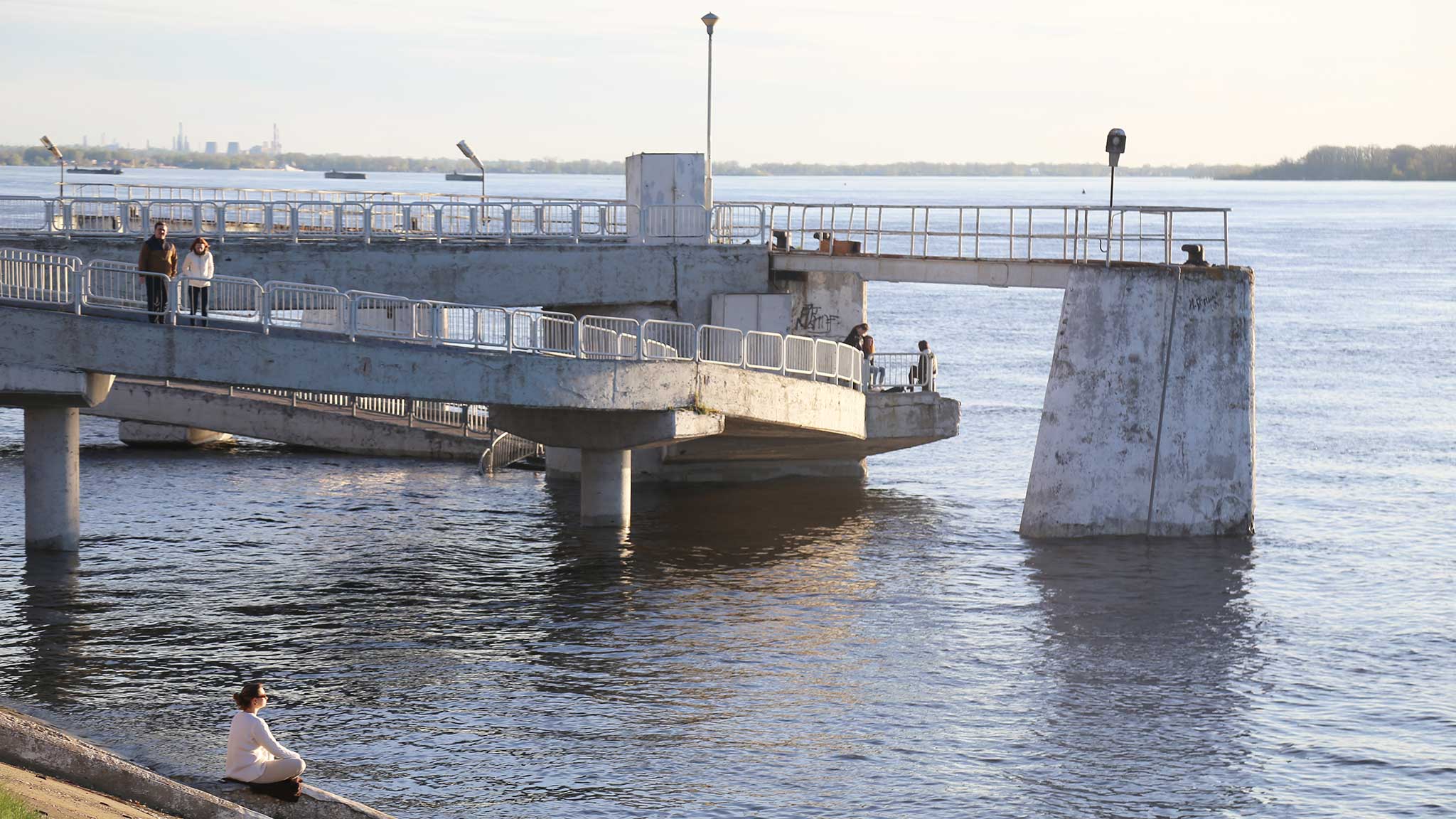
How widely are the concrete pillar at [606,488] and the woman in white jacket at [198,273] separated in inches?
344

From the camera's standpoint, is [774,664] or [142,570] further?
[142,570]

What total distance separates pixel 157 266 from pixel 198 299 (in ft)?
2.75

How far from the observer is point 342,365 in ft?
97.0

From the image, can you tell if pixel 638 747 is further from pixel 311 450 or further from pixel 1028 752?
pixel 311 450

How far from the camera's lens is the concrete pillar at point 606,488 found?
118ft

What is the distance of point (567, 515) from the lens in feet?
127

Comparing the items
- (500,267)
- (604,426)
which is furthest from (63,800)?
(500,267)

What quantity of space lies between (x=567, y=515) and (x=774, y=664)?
13.1m

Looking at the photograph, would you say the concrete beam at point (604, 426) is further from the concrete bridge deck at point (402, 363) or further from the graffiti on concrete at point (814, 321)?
the graffiti on concrete at point (814, 321)

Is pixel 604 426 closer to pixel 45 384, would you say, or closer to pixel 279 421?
pixel 45 384

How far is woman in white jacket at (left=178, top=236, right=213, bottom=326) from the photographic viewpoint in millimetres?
29500

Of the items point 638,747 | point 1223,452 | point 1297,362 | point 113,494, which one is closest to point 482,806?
point 638,747

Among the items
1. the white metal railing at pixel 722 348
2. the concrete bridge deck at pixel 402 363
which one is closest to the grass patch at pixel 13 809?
the concrete bridge deck at pixel 402 363

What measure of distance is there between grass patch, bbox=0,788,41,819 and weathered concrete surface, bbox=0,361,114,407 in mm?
16482
